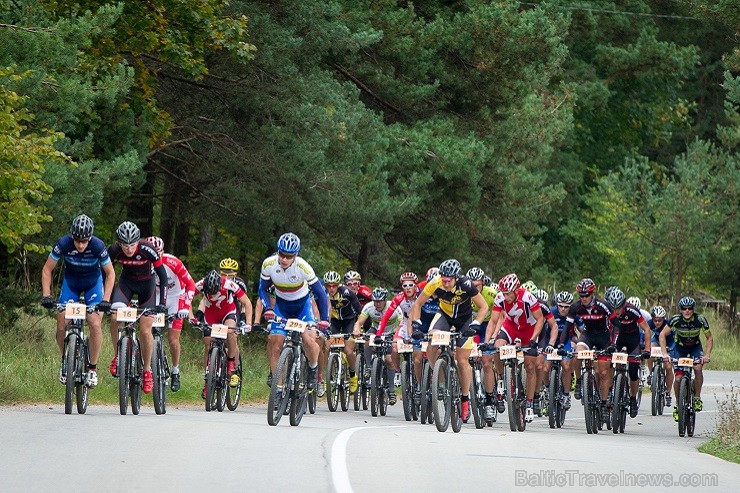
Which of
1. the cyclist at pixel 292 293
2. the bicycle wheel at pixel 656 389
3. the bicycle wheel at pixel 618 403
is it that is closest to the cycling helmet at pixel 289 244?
the cyclist at pixel 292 293

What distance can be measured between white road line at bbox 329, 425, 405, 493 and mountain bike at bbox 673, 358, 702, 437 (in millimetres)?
7140

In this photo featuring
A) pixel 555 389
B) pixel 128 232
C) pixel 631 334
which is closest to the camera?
pixel 128 232

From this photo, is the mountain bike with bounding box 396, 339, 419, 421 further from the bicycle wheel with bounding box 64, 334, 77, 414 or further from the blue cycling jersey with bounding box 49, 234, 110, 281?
the bicycle wheel with bounding box 64, 334, 77, 414

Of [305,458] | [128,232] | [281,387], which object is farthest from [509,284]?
[305,458]

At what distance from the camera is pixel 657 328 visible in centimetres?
2772

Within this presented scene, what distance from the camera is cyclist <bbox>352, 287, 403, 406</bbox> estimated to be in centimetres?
2359

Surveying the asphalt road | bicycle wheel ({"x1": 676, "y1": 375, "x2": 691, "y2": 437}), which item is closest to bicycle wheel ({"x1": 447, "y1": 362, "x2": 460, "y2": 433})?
the asphalt road

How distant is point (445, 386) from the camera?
1789 cm

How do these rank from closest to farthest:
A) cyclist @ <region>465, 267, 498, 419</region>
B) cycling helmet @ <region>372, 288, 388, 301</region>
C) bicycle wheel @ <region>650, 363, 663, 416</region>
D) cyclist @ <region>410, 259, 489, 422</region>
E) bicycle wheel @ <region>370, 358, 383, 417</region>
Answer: cyclist @ <region>410, 259, 489, 422</region> < cyclist @ <region>465, 267, 498, 419</region> < bicycle wheel @ <region>370, 358, 383, 417</region> < cycling helmet @ <region>372, 288, 388, 301</region> < bicycle wheel @ <region>650, 363, 663, 416</region>

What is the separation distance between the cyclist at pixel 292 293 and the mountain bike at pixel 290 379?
1.15 feet

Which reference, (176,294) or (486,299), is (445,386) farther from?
(176,294)

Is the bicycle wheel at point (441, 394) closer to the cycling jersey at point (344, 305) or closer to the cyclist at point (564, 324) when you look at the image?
the cyclist at point (564, 324)

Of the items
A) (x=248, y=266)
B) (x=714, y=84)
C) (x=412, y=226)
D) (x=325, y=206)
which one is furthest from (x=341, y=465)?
(x=714, y=84)

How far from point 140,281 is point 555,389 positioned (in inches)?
271
